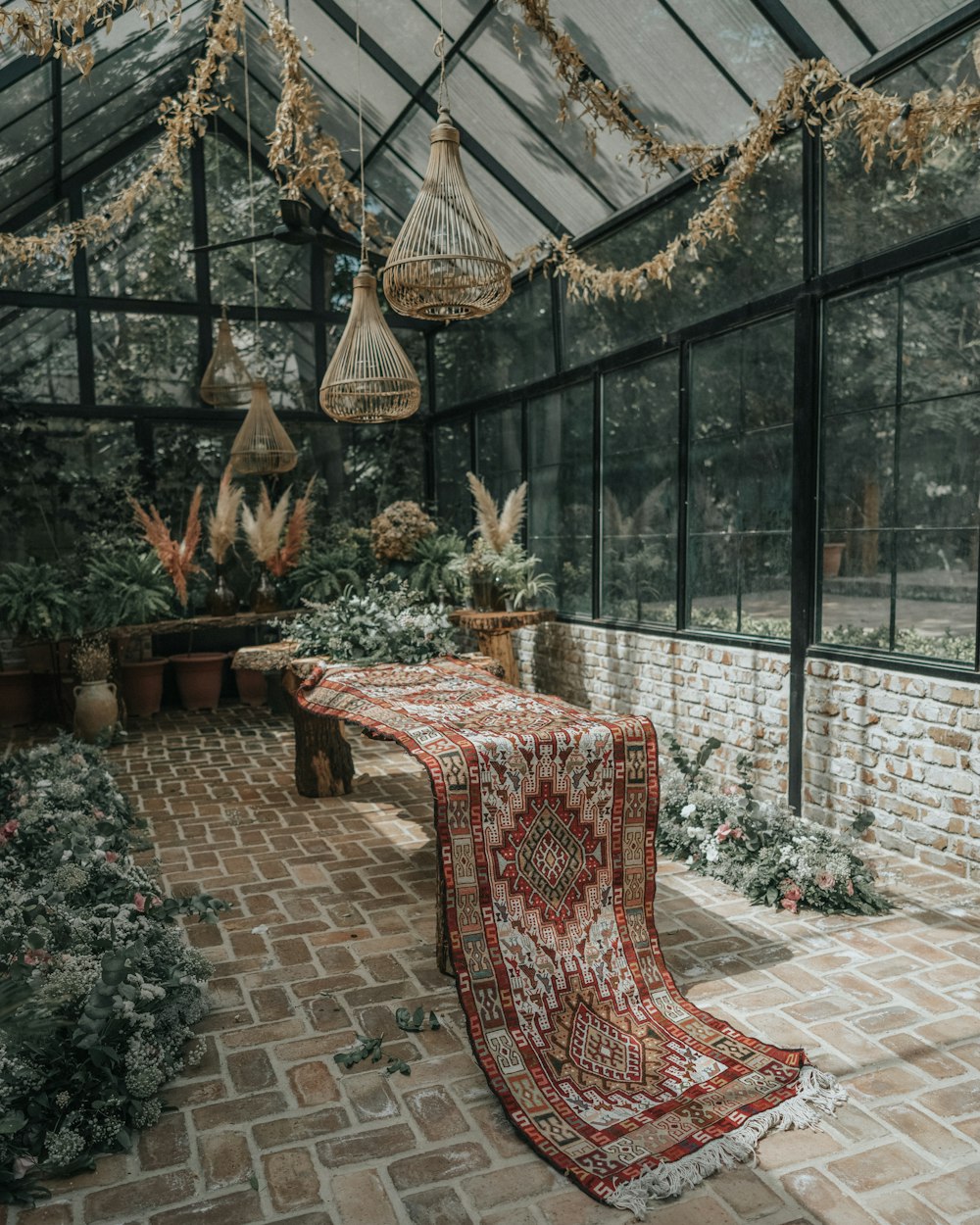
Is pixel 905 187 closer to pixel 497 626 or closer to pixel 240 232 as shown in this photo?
A: pixel 497 626

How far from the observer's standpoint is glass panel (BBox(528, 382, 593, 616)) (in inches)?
298

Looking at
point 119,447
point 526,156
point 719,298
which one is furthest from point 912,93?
point 119,447

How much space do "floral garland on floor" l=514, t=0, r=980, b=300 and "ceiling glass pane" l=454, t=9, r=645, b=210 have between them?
14cm

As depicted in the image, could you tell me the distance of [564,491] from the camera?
7891 mm

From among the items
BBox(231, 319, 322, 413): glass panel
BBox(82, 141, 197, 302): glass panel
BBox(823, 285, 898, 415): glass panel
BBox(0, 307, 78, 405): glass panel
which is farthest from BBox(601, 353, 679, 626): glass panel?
BBox(0, 307, 78, 405): glass panel

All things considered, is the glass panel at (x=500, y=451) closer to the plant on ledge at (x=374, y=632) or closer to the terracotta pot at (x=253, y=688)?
the terracotta pot at (x=253, y=688)

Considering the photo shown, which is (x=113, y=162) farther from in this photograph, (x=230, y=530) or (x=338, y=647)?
(x=338, y=647)

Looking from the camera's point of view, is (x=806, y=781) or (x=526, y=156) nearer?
(x=806, y=781)

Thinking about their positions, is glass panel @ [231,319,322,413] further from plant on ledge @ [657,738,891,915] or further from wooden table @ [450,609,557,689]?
plant on ledge @ [657,738,891,915]

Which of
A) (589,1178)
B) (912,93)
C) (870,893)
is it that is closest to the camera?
(589,1178)

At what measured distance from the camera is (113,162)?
28.8 ft

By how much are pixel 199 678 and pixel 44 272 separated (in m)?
3.97

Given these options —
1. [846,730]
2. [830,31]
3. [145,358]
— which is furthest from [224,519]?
[830,31]

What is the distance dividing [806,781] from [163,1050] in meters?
3.71
